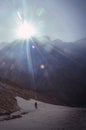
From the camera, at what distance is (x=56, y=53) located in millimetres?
181500

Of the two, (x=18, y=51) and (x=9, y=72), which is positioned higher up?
(x=18, y=51)

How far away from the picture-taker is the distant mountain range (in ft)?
426

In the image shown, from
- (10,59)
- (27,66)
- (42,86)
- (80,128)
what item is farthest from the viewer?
(10,59)

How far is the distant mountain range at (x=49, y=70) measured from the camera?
5114 inches

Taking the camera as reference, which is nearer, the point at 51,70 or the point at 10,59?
the point at 51,70

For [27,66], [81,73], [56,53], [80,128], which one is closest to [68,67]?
[81,73]

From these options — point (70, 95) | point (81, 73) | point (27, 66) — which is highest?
point (27, 66)

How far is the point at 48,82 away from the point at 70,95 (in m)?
24.4

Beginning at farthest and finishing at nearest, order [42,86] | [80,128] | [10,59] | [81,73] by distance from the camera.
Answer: [10,59], [81,73], [42,86], [80,128]

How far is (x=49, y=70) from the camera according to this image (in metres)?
158

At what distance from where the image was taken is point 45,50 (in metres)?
195

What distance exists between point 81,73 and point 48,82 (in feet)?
114

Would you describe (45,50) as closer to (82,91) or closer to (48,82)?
(48,82)

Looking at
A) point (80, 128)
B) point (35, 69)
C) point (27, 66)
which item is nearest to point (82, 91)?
point (35, 69)
